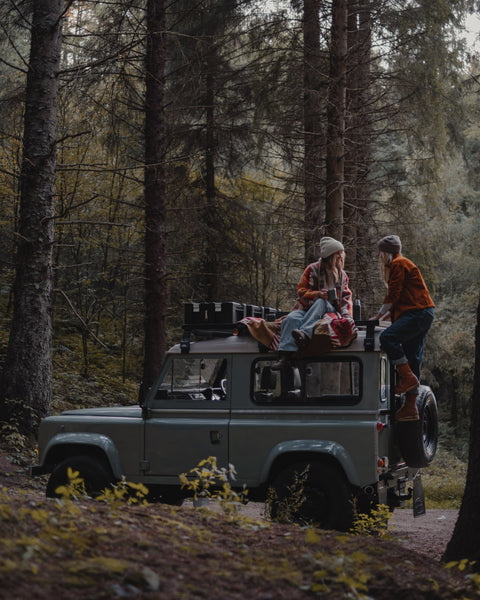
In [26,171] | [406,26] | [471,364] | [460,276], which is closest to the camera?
[26,171]

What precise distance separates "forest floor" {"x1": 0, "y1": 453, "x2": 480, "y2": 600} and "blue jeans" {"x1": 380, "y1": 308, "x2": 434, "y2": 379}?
2321 mm

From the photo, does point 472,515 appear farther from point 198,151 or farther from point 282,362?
point 198,151

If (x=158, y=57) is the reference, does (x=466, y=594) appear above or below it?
below

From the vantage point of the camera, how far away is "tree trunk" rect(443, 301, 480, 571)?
5.65 metres

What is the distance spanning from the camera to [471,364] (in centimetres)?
2838

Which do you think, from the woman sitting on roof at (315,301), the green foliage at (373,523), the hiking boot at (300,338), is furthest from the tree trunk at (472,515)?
the woman sitting on roof at (315,301)

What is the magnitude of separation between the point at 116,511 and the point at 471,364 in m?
25.1

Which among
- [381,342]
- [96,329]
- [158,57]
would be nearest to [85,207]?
[96,329]

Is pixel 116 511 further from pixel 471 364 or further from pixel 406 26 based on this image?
pixel 471 364

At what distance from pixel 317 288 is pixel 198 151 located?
392 inches

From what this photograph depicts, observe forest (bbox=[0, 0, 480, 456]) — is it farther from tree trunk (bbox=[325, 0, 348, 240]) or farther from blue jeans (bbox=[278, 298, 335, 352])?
blue jeans (bbox=[278, 298, 335, 352])

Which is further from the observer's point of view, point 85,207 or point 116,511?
point 85,207

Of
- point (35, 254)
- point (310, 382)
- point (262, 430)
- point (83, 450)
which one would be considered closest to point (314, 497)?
point (262, 430)

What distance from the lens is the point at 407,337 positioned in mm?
7695
